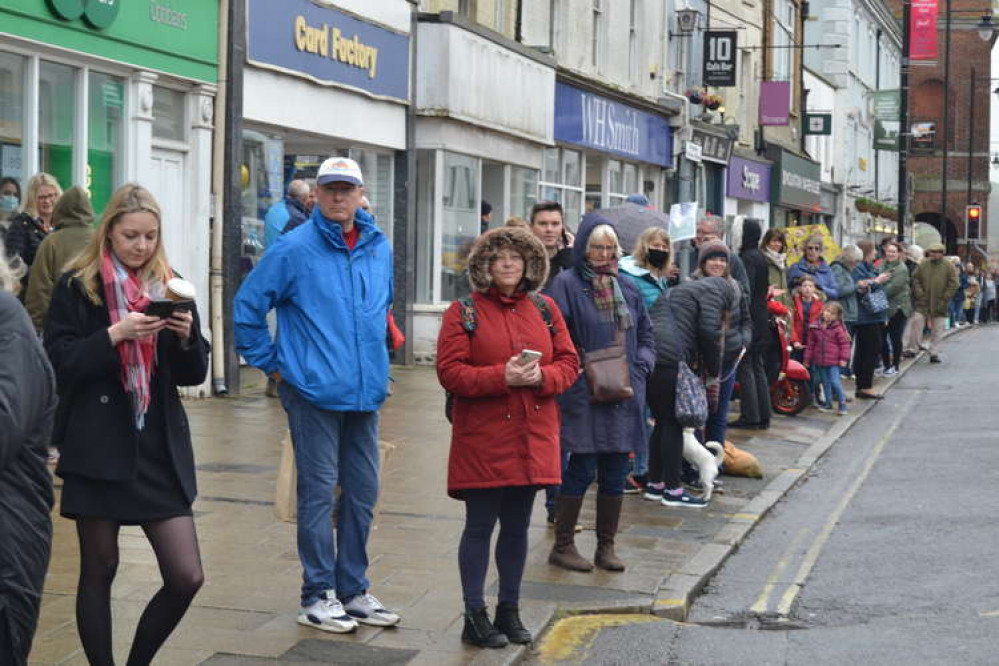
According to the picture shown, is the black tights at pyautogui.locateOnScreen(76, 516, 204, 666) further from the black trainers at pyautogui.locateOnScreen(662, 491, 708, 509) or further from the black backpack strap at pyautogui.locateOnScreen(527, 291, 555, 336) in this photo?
the black trainers at pyautogui.locateOnScreen(662, 491, 708, 509)

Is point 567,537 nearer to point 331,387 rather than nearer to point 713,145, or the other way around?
point 331,387

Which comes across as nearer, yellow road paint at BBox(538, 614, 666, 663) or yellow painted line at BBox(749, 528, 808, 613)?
yellow road paint at BBox(538, 614, 666, 663)

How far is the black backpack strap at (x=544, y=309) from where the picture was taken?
690cm

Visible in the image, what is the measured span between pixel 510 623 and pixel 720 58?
27.2 metres

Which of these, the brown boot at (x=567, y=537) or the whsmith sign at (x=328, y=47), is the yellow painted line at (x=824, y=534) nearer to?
the brown boot at (x=567, y=537)

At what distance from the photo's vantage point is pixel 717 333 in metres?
10.8

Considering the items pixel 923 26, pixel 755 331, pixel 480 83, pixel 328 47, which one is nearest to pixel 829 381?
pixel 755 331

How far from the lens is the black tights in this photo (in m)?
5.34

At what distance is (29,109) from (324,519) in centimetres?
750

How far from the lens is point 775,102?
127 feet

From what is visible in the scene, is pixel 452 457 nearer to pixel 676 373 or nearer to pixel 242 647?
pixel 242 647

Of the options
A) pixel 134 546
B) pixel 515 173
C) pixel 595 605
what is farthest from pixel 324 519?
pixel 515 173

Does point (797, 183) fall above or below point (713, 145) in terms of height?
below

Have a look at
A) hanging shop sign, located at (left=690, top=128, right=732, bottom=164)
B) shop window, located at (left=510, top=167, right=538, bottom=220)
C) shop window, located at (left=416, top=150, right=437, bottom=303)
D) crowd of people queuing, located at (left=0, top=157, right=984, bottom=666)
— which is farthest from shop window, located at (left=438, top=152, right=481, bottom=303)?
hanging shop sign, located at (left=690, top=128, right=732, bottom=164)
